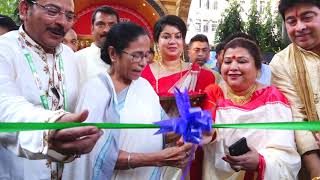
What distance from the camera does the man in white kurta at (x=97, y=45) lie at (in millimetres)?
3359

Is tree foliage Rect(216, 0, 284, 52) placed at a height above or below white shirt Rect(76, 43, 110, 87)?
above

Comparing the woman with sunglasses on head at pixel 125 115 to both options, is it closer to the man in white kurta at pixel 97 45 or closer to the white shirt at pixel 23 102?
the white shirt at pixel 23 102

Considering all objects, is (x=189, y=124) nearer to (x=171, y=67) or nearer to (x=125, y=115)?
(x=125, y=115)

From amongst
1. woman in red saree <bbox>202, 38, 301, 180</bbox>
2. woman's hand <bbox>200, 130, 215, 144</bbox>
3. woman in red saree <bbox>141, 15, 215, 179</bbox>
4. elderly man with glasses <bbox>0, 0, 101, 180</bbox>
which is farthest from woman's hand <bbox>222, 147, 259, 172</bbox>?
woman in red saree <bbox>141, 15, 215, 179</bbox>

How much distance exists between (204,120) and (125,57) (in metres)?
0.77

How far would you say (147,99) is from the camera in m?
2.69

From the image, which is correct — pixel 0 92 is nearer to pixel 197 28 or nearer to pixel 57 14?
pixel 57 14

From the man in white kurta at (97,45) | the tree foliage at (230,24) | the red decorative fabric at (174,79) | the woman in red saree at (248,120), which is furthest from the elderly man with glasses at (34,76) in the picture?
the tree foliage at (230,24)

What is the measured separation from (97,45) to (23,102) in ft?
6.35

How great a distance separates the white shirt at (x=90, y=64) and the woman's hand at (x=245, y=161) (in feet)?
4.01

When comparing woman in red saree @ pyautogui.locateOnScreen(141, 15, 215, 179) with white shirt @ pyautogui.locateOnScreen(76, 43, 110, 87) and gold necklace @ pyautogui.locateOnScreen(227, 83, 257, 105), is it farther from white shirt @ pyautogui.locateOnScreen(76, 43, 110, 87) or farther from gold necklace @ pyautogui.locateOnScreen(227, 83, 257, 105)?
gold necklace @ pyautogui.locateOnScreen(227, 83, 257, 105)

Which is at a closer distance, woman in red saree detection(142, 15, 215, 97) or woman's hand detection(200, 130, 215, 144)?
woman's hand detection(200, 130, 215, 144)

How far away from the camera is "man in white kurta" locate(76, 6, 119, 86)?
11.0 ft

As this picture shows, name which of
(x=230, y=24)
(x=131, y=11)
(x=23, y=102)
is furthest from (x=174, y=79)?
(x=230, y=24)
